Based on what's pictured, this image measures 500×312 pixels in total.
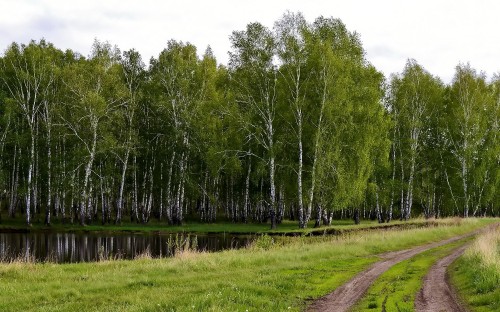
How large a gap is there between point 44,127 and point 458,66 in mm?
56232

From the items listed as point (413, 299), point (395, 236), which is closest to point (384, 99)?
point (395, 236)

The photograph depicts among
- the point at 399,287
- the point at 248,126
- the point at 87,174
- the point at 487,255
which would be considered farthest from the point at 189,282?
the point at 87,174

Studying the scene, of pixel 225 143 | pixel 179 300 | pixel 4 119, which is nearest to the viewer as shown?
pixel 179 300

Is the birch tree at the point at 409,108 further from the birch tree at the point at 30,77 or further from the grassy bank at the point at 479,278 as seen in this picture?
the birch tree at the point at 30,77

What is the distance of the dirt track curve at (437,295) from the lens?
1303 cm

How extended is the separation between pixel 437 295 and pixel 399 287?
55.5 inches

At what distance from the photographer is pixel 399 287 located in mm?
15859

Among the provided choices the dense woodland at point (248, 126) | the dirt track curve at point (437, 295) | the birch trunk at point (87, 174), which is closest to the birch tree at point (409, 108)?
the dense woodland at point (248, 126)

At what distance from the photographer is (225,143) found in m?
55.2

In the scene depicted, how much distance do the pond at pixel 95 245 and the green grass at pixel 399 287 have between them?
39.2 feet

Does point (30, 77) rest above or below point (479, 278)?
above

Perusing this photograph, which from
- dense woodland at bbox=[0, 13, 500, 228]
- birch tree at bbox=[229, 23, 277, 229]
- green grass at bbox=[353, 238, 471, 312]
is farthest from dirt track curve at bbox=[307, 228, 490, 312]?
birch tree at bbox=[229, 23, 277, 229]

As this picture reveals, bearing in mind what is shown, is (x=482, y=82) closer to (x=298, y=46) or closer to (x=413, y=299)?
(x=298, y=46)

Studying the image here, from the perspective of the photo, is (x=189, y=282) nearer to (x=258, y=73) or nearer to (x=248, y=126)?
(x=258, y=73)
